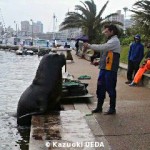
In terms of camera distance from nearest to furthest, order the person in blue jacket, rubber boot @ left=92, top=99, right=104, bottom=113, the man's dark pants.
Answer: the man's dark pants → rubber boot @ left=92, top=99, right=104, bottom=113 → the person in blue jacket

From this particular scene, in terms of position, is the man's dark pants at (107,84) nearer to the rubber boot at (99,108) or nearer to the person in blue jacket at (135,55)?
the rubber boot at (99,108)

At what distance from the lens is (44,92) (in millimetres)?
9742

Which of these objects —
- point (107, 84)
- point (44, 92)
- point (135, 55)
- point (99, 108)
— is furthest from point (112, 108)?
point (135, 55)

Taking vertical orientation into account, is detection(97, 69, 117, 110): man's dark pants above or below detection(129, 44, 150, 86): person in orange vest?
above

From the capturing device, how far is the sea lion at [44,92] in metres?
9.65

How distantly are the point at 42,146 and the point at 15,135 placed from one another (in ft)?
7.73

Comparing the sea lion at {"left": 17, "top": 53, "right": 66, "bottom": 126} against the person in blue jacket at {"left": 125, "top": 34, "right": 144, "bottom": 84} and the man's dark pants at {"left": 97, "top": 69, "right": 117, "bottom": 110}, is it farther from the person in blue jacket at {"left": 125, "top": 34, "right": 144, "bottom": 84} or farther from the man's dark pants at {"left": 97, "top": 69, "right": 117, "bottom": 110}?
the person in blue jacket at {"left": 125, "top": 34, "right": 144, "bottom": 84}

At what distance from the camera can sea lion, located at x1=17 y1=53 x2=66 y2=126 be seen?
31.7 feet

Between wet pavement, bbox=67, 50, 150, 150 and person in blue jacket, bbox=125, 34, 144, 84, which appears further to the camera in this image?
person in blue jacket, bbox=125, 34, 144, 84

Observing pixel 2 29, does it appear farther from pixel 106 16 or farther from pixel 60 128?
pixel 60 128

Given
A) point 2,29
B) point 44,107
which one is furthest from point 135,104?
point 2,29

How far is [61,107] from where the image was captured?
10445 mm

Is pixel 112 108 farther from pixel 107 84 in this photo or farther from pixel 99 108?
pixel 107 84

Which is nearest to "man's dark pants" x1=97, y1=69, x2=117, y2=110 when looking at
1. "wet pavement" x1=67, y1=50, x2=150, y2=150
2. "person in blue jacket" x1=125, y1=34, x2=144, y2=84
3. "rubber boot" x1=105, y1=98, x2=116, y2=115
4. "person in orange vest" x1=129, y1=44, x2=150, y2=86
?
"rubber boot" x1=105, y1=98, x2=116, y2=115
